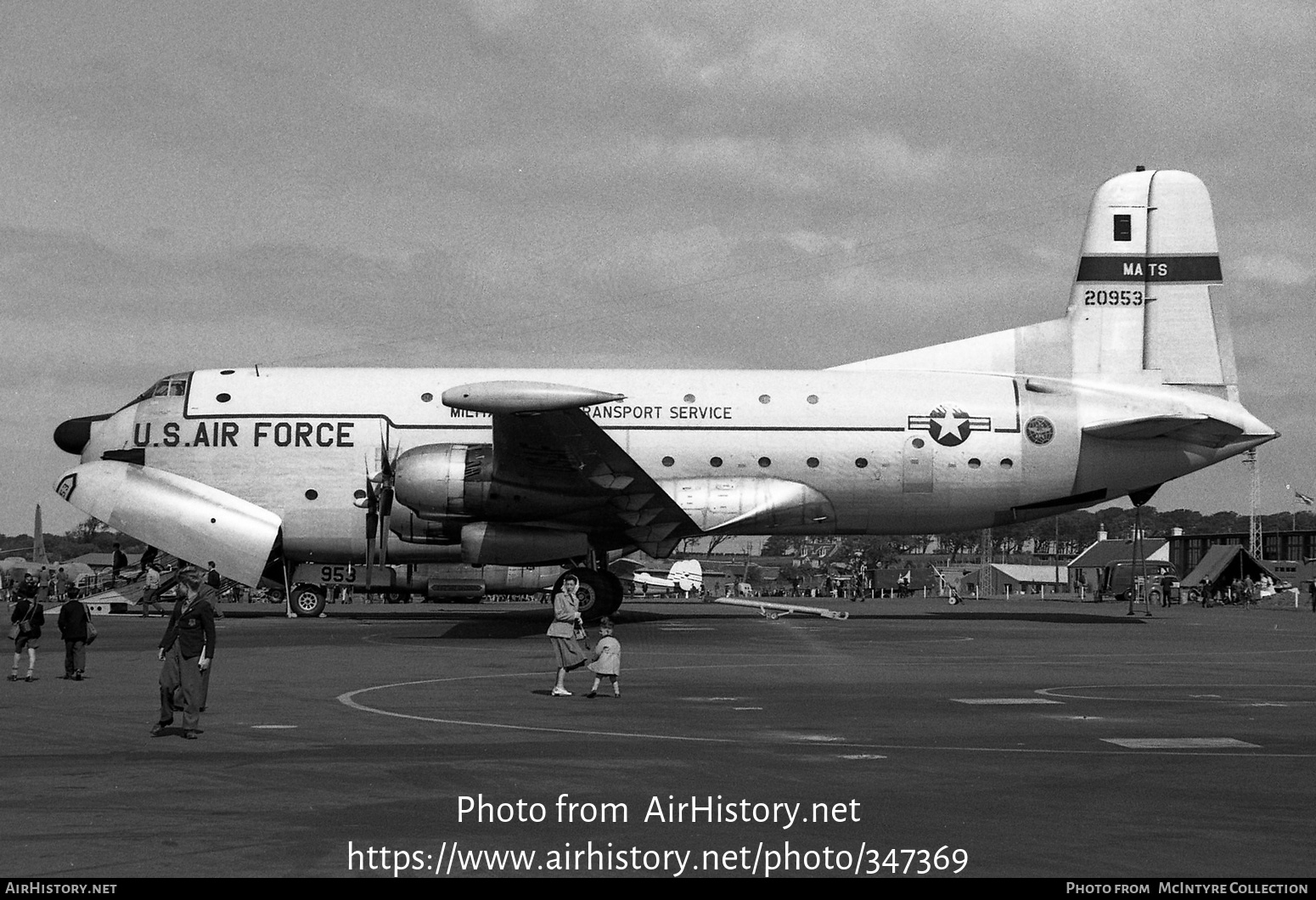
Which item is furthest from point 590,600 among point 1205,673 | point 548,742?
point 548,742

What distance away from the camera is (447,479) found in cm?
3088

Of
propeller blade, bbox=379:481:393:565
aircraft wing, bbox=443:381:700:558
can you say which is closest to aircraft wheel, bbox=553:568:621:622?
aircraft wing, bbox=443:381:700:558

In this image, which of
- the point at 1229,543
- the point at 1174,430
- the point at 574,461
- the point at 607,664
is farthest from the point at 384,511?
the point at 1229,543

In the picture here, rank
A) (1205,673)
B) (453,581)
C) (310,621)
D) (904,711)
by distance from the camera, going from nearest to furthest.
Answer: (904,711) → (1205,673) → (310,621) → (453,581)

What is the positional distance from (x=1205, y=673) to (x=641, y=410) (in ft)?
54.5

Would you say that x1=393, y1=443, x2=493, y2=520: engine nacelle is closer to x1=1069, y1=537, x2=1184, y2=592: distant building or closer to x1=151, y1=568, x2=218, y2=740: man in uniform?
x1=151, y1=568, x2=218, y2=740: man in uniform

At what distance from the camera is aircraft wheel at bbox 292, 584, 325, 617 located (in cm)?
4119

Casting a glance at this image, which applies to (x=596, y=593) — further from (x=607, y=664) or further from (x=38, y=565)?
(x=38, y=565)

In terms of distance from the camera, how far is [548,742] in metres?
13.9

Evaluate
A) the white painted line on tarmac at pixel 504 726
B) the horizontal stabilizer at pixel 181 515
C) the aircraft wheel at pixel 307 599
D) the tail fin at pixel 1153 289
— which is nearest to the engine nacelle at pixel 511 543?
the horizontal stabilizer at pixel 181 515

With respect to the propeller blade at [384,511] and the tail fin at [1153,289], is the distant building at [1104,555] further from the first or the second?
the propeller blade at [384,511]

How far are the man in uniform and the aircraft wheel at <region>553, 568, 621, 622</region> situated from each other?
16856 millimetres
